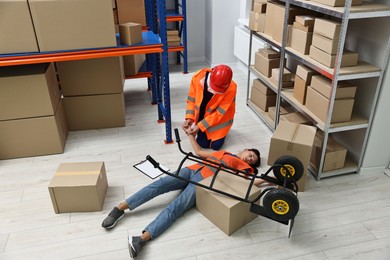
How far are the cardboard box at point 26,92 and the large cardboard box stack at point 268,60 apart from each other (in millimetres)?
2103

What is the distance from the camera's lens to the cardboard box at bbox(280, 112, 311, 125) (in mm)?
3021

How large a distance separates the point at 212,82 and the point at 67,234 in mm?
1561

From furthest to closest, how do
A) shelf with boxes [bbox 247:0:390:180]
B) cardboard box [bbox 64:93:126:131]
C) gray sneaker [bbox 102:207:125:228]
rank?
cardboard box [bbox 64:93:126:131] → shelf with boxes [bbox 247:0:390:180] → gray sneaker [bbox 102:207:125:228]

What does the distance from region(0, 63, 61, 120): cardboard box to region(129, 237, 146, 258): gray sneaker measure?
4.86 ft

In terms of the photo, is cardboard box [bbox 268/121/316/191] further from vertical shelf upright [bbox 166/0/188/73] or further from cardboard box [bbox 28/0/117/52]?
vertical shelf upright [bbox 166/0/188/73]

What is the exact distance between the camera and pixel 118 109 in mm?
3525

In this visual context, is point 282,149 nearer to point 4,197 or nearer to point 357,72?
point 357,72

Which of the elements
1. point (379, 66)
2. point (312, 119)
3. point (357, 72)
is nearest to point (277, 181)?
point (312, 119)

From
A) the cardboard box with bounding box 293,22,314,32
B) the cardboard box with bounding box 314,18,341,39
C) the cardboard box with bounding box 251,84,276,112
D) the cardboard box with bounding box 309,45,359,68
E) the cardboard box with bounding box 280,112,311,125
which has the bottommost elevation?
the cardboard box with bounding box 251,84,276,112

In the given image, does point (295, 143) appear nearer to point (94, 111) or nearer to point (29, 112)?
point (94, 111)

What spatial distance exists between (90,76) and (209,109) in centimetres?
123

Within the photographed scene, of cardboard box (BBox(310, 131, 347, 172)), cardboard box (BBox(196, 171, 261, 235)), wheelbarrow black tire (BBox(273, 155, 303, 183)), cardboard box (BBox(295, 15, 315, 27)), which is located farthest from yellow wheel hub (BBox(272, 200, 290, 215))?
cardboard box (BBox(295, 15, 315, 27))

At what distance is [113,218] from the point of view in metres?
2.29

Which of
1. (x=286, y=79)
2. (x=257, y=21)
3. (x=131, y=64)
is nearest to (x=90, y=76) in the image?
(x=131, y=64)
